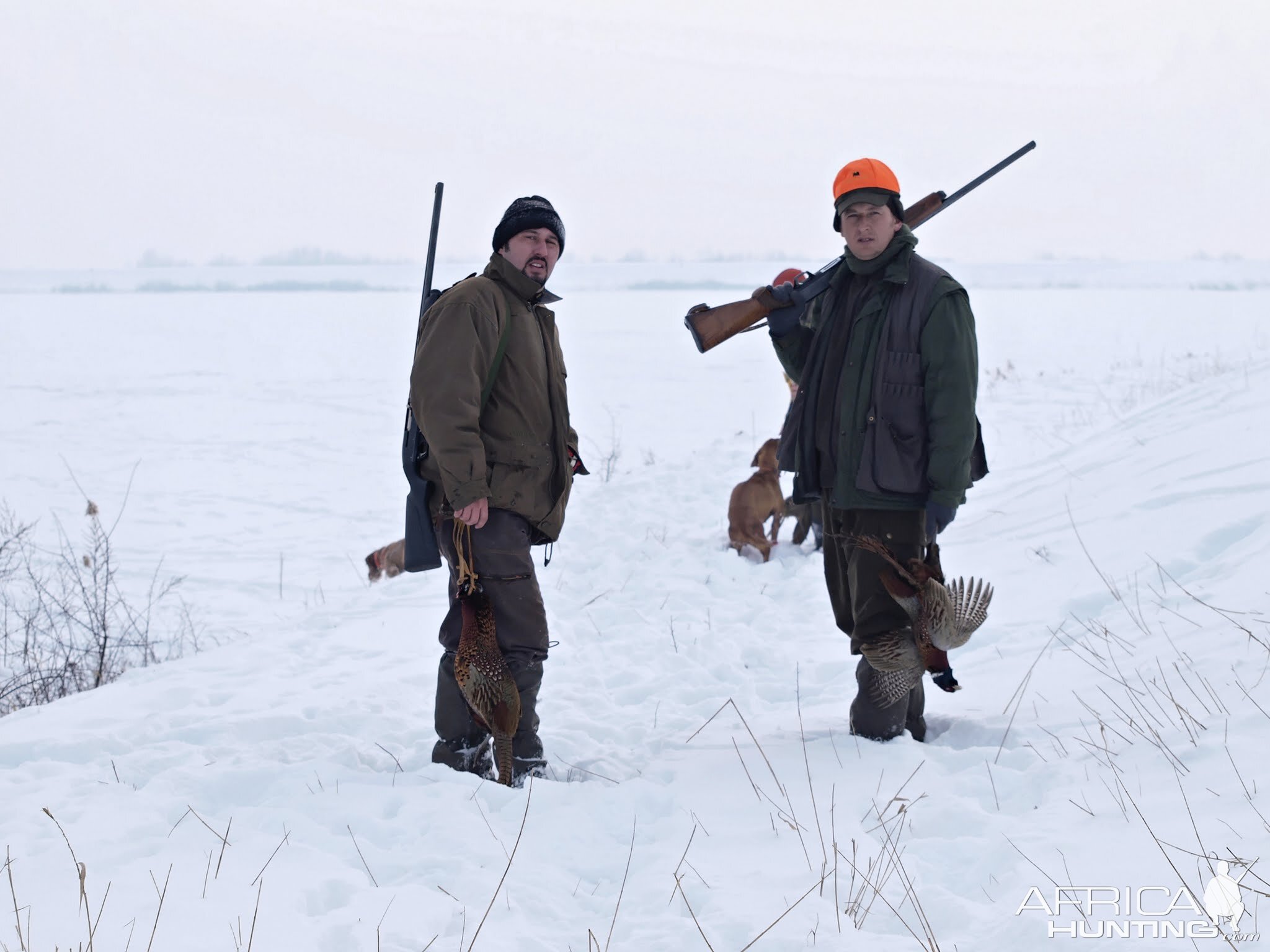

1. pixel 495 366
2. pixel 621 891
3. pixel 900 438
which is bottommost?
pixel 621 891

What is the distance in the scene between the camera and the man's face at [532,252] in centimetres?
377

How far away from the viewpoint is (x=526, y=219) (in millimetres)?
3748

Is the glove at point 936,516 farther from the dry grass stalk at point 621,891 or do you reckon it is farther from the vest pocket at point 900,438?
the dry grass stalk at point 621,891

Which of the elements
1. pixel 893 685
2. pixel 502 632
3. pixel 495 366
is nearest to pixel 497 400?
pixel 495 366

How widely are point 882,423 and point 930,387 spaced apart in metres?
0.21

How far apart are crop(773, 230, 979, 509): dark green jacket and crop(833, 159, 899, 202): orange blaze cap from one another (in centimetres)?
22

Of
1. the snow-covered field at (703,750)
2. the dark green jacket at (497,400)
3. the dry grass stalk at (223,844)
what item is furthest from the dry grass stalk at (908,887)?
the dry grass stalk at (223,844)

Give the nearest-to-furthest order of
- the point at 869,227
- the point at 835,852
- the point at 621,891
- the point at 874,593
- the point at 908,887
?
the point at 908,887 → the point at 835,852 → the point at 621,891 → the point at 869,227 → the point at 874,593

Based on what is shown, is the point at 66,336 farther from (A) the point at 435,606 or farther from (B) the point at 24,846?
(B) the point at 24,846

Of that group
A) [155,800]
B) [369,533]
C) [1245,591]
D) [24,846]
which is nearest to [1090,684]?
[1245,591]

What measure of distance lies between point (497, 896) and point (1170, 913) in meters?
1.65

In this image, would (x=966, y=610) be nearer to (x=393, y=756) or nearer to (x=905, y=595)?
(x=905, y=595)

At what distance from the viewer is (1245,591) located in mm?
4352

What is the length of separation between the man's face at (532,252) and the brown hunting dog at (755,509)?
156 inches
